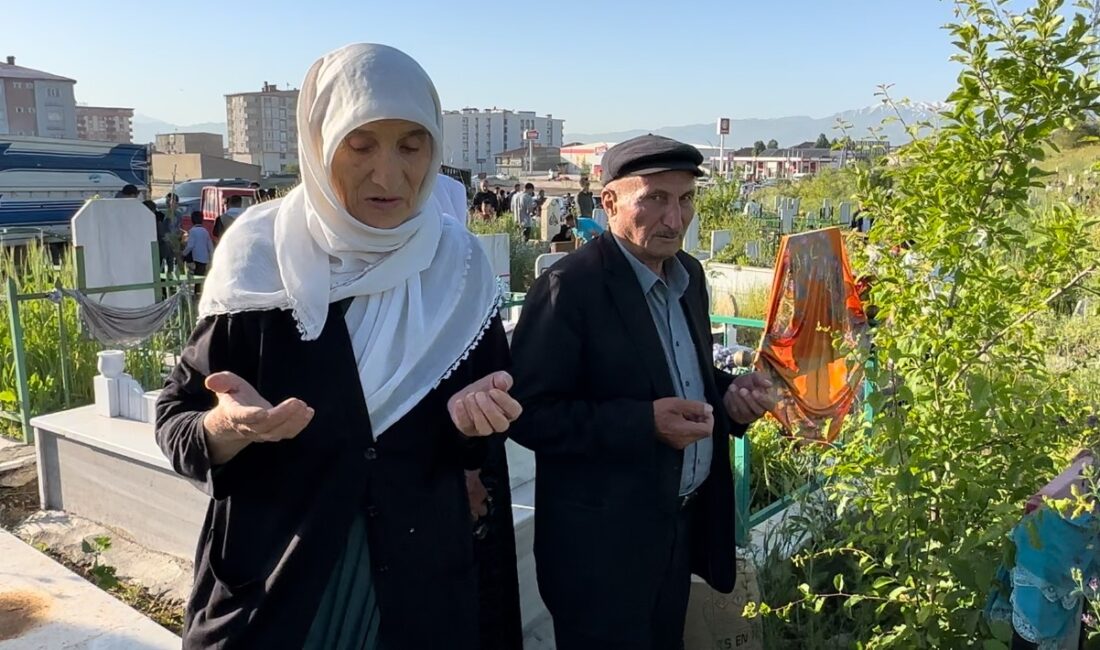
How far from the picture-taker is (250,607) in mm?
1487

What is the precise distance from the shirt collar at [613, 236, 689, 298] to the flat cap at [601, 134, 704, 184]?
188 millimetres

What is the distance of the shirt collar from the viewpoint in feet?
6.94

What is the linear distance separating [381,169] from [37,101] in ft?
237

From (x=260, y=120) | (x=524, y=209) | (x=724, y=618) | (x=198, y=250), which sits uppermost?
(x=260, y=120)

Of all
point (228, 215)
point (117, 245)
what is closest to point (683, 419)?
point (117, 245)

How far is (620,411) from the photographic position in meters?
1.96

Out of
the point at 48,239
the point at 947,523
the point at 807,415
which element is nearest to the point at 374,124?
the point at 947,523

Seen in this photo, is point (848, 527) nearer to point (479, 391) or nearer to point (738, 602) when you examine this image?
point (738, 602)

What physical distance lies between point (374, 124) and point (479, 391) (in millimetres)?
518

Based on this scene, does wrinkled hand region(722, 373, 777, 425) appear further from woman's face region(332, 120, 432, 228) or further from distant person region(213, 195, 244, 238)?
distant person region(213, 195, 244, 238)

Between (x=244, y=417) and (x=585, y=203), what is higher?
(x=244, y=417)

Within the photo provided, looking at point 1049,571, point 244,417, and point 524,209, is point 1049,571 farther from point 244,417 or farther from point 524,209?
point 524,209

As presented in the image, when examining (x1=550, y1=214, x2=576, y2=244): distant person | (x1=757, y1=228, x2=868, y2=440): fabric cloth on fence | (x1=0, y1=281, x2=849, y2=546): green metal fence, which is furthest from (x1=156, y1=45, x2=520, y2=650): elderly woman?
(x1=550, y1=214, x2=576, y2=244): distant person

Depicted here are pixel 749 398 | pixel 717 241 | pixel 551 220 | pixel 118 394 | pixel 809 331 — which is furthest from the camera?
pixel 551 220
